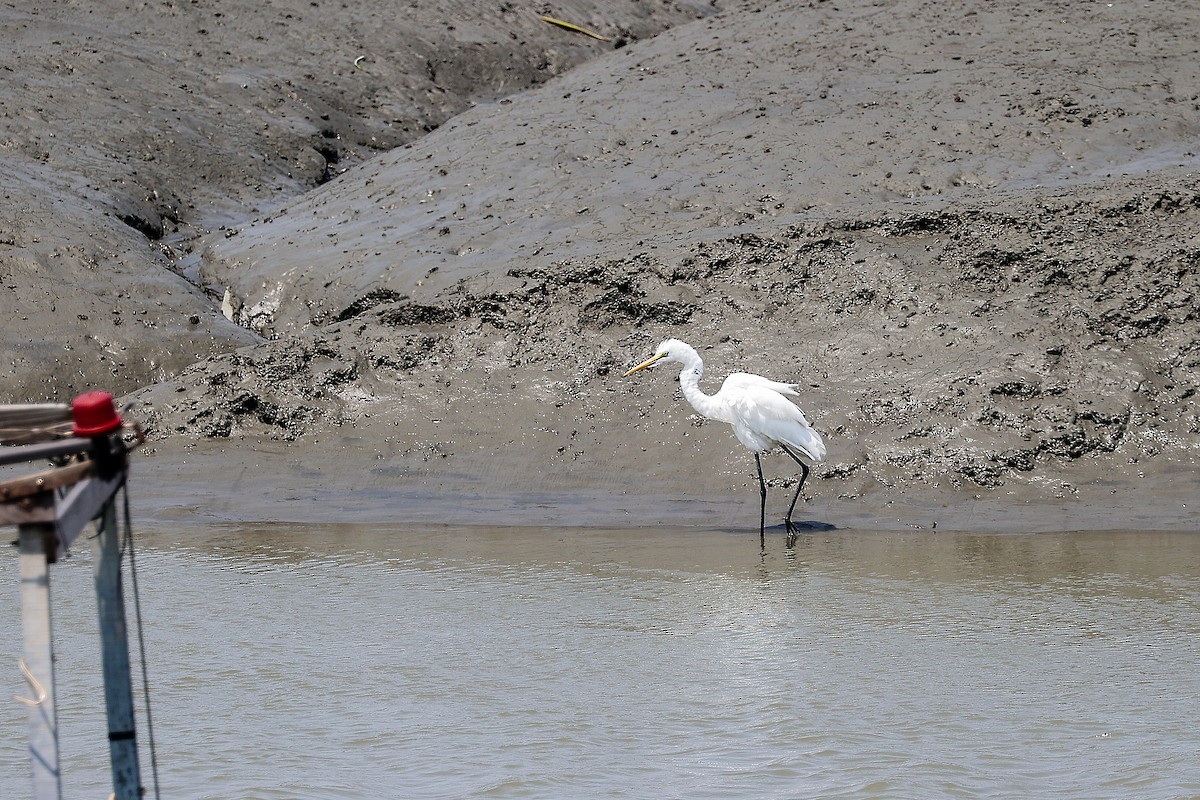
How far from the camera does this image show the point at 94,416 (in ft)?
8.71

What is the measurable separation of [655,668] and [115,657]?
9.20 ft

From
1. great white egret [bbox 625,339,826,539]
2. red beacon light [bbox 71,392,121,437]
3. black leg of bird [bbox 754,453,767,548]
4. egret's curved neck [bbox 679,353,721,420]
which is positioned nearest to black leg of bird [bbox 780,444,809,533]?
great white egret [bbox 625,339,826,539]

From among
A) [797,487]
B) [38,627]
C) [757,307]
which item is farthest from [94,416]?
[757,307]

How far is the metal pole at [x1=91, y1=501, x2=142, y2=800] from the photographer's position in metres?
→ 2.77

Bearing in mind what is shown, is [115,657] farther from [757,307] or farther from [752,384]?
[757,307]

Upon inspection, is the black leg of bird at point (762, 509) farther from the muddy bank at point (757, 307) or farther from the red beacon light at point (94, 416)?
the red beacon light at point (94, 416)

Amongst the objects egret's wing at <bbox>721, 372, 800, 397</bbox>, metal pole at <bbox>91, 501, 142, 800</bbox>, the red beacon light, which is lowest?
metal pole at <bbox>91, 501, 142, 800</bbox>

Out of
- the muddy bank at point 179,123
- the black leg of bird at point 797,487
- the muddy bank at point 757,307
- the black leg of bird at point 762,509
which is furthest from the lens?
the muddy bank at point 179,123

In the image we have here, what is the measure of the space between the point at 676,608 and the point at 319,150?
11.0m

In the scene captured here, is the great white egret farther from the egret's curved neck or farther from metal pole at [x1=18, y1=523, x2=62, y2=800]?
metal pole at [x1=18, y1=523, x2=62, y2=800]

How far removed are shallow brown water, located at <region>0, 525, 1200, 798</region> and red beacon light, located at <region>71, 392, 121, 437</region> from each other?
1840 millimetres

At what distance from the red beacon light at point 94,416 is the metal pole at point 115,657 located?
20 centimetres

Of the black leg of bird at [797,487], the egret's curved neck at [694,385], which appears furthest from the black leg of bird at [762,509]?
the egret's curved neck at [694,385]

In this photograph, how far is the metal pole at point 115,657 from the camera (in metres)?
2.77
